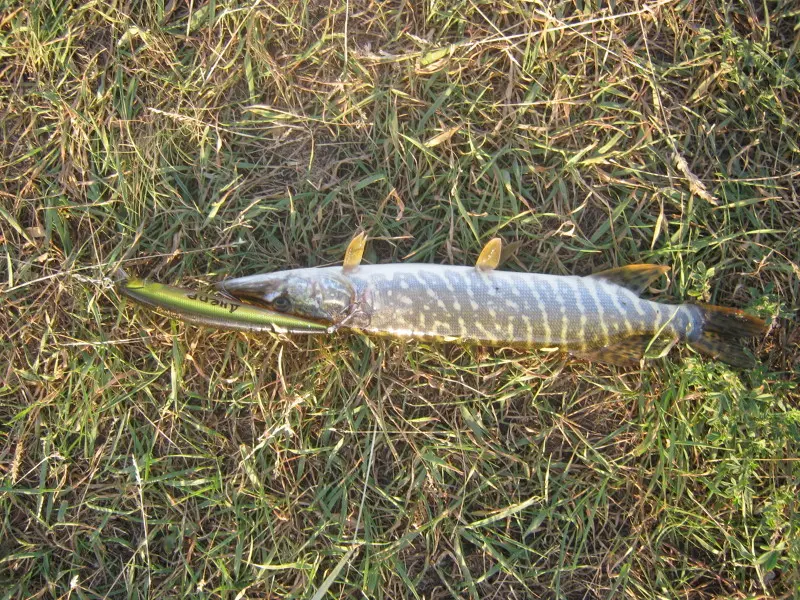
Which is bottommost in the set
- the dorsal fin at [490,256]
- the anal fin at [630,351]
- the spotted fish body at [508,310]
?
the anal fin at [630,351]

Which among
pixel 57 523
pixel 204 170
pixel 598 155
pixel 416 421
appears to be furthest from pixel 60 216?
pixel 598 155

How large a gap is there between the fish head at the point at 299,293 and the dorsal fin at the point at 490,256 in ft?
1.85

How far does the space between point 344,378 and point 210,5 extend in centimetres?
181

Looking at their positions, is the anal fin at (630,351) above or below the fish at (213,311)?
below

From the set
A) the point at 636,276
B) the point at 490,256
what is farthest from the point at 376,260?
the point at 636,276

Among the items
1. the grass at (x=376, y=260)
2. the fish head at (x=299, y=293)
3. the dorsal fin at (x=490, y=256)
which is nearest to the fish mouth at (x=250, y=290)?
the fish head at (x=299, y=293)

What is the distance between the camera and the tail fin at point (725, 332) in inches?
89.2

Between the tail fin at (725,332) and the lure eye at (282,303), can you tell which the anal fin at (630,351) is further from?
the lure eye at (282,303)

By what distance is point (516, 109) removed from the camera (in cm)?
243

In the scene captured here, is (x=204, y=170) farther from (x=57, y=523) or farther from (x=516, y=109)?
(x=57, y=523)

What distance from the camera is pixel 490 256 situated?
7.43 ft

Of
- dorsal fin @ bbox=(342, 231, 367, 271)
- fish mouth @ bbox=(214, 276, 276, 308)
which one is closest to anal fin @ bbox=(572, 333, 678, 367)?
dorsal fin @ bbox=(342, 231, 367, 271)

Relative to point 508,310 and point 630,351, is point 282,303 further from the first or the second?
point 630,351

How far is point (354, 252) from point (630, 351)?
1.24m
